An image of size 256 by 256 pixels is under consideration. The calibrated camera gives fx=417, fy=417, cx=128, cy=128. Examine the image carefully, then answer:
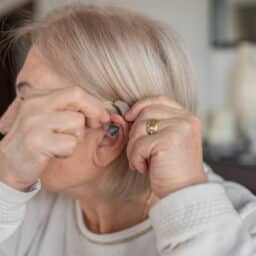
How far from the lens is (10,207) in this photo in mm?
719

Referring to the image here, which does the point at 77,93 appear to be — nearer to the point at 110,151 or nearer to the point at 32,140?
the point at 32,140

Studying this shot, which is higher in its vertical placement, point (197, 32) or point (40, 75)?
point (40, 75)

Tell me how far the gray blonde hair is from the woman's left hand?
12 centimetres

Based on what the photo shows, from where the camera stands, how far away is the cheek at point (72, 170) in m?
0.81

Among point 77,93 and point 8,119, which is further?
point 8,119

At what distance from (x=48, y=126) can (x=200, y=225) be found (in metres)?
0.27

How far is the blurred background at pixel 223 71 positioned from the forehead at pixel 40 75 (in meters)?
0.84

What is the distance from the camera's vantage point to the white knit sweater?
0.61 metres

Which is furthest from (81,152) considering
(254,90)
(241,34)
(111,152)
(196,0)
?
(196,0)

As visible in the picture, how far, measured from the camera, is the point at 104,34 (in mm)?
789

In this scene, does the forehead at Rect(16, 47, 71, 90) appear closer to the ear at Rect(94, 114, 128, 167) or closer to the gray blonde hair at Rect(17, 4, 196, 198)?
the gray blonde hair at Rect(17, 4, 196, 198)

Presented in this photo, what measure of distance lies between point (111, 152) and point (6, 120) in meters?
0.21

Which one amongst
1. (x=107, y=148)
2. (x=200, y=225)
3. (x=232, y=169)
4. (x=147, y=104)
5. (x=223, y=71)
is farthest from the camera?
(x=223, y=71)

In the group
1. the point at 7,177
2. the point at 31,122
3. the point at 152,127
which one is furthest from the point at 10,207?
the point at 152,127
